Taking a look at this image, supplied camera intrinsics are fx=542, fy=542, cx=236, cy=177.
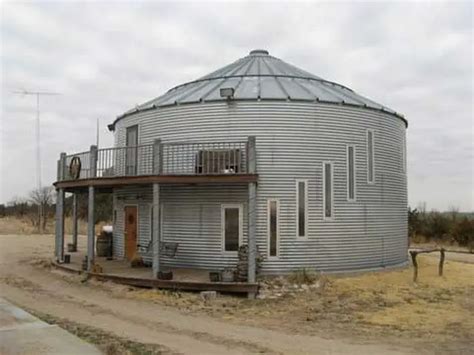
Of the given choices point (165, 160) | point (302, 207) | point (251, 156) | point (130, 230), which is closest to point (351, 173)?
point (302, 207)

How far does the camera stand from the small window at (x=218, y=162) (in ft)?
56.5

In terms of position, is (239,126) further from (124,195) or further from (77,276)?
(77,276)

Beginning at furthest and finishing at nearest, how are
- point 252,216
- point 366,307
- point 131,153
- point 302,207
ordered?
point 131,153
point 302,207
point 252,216
point 366,307

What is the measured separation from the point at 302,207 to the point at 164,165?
4.92m

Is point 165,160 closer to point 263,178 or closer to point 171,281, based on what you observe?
point 263,178

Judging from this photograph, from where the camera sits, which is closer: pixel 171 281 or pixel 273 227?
pixel 171 281

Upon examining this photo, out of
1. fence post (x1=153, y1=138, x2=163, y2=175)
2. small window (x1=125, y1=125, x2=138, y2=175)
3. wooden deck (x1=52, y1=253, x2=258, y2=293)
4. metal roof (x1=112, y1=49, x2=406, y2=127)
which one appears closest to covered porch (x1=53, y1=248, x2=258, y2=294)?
wooden deck (x1=52, y1=253, x2=258, y2=293)

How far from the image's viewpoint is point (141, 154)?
19.8 metres

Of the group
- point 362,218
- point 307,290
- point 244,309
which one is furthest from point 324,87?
point 244,309

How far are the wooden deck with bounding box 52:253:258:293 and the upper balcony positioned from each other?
2855 millimetres

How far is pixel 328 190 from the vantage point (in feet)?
59.1

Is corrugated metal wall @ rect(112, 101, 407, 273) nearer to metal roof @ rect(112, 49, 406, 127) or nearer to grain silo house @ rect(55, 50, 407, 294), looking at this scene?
grain silo house @ rect(55, 50, 407, 294)

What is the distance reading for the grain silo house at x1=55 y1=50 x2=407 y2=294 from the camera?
1734 centimetres

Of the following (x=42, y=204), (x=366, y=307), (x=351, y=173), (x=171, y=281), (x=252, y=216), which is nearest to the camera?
(x=366, y=307)
